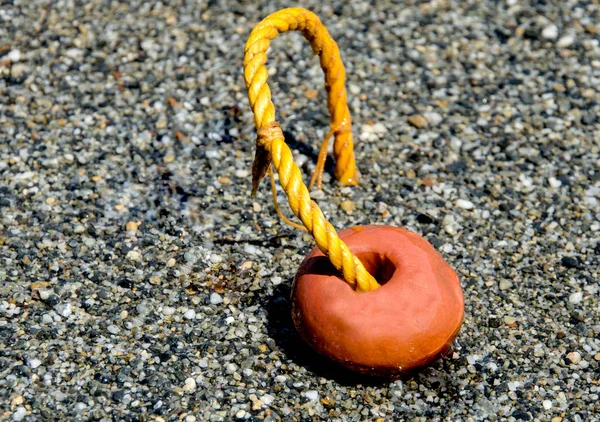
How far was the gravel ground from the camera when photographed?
3270 millimetres

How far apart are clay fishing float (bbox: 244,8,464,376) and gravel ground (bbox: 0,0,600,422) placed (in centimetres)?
25

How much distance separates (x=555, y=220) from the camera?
4086mm

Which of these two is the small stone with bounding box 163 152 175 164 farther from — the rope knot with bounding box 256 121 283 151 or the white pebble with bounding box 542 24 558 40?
the white pebble with bounding box 542 24 558 40

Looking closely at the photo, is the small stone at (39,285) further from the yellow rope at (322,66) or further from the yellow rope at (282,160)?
the yellow rope at (322,66)

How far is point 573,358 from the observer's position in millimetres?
3426

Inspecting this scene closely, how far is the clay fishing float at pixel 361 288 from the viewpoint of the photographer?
305 centimetres

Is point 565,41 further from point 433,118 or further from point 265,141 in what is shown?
point 265,141

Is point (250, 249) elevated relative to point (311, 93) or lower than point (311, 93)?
lower

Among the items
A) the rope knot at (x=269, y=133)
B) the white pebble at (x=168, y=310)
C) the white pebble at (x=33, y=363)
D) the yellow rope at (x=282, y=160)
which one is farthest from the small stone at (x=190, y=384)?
the rope knot at (x=269, y=133)

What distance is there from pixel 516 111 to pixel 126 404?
2.59 m

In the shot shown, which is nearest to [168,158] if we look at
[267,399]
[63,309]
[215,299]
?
[215,299]

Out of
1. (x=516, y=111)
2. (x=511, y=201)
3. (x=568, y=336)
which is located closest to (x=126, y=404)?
(x=568, y=336)

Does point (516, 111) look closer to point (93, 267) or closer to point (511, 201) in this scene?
point (511, 201)

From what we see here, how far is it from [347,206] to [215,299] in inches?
33.3
